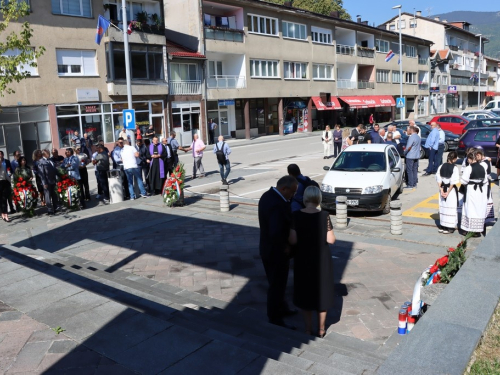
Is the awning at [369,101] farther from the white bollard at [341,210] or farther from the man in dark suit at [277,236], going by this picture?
the man in dark suit at [277,236]

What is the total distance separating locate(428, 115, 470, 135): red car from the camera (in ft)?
90.6

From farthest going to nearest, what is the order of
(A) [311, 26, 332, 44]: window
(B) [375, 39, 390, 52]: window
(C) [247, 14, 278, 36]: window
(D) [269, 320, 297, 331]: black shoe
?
1. (B) [375, 39, 390, 52]: window
2. (A) [311, 26, 332, 44]: window
3. (C) [247, 14, 278, 36]: window
4. (D) [269, 320, 297, 331]: black shoe

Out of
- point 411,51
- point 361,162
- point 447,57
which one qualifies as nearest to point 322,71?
point 411,51

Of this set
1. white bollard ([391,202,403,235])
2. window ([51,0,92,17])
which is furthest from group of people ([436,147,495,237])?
window ([51,0,92,17])

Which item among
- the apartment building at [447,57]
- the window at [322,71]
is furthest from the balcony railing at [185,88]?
the apartment building at [447,57]

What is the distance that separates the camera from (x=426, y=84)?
226ft

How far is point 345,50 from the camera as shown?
166 feet

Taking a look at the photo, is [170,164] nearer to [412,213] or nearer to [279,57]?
[412,213]

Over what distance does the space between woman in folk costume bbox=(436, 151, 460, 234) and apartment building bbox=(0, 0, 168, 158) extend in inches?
869

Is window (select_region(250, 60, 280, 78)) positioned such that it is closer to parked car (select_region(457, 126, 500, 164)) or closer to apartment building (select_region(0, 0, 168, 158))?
apartment building (select_region(0, 0, 168, 158))

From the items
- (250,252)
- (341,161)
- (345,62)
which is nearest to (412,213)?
(341,161)

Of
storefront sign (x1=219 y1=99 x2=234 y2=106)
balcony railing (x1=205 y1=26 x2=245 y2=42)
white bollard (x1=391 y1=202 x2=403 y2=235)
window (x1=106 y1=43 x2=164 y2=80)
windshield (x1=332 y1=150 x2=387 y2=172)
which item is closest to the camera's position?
white bollard (x1=391 y1=202 x2=403 y2=235)

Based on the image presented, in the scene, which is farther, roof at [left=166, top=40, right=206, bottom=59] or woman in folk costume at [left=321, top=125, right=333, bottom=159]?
roof at [left=166, top=40, right=206, bottom=59]

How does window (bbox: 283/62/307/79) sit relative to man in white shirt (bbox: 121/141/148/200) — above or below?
above
